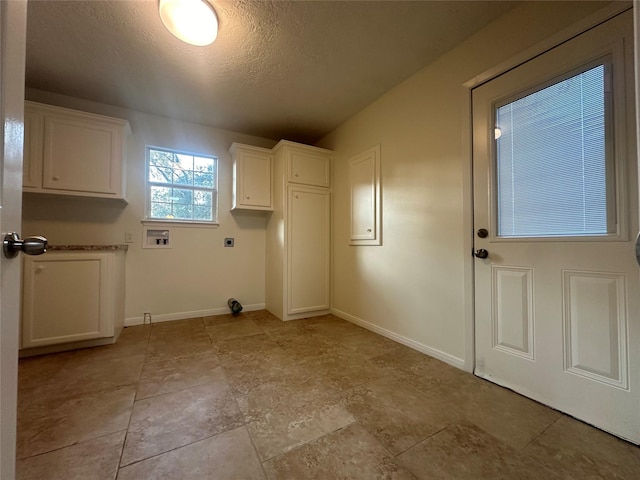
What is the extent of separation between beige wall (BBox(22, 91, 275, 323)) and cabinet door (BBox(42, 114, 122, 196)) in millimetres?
305

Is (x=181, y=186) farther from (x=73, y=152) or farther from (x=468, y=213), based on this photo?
(x=468, y=213)

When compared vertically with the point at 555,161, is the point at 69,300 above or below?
below

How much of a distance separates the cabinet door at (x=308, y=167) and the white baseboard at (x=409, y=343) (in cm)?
175

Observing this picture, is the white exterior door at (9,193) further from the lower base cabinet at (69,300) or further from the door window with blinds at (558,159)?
the door window with blinds at (558,159)

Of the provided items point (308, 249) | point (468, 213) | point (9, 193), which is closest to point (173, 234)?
point (308, 249)

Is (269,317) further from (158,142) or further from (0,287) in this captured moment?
(0,287)

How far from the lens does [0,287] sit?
1.60ft

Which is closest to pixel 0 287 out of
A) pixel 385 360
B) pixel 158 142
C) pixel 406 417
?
pixel 406 417

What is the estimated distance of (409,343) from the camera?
7.46 ft

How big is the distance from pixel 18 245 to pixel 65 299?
90.5 inches

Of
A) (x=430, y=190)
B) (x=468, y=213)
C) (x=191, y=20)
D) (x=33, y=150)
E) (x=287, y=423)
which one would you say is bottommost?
(x=287, y=423)

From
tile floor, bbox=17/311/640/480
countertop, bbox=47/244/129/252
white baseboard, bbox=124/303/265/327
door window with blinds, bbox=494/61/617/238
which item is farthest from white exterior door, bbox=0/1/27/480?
white baseboard, bbox=124/303/265/327

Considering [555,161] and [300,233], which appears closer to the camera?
[555,161]

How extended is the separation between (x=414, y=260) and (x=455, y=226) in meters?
0.47
